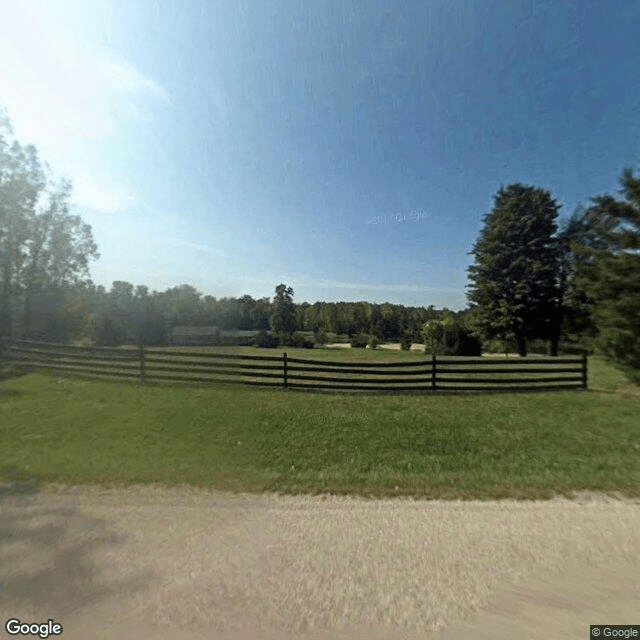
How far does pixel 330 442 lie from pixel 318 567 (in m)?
3.14

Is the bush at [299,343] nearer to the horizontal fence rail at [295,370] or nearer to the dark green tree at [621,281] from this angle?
the horizontal fence rail at [295,370]

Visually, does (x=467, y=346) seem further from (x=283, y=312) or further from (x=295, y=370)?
(x=283, y=312)

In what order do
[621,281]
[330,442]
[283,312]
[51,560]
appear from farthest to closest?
[283,312] → [621,281] → [330,442] → [51,560]

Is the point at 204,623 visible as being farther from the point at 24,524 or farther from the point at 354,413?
the point at 354,413

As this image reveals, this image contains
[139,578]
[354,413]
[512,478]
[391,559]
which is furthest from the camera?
[354,413]

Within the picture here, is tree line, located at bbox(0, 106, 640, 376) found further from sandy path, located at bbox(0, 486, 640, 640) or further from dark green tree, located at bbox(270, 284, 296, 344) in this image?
dark green tree, located at bbox(270, 284, 296, 344)

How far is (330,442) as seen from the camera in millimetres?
5770

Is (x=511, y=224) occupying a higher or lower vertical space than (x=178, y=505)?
higher

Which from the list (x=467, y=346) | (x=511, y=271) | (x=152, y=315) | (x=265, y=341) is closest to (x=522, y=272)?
(x=511, y=271)

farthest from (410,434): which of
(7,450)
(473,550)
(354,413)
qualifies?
(7,450)

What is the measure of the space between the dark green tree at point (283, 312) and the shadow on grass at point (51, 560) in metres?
80.3

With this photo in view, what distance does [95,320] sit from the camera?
43812 millimetres

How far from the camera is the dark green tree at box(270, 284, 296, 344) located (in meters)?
85.8

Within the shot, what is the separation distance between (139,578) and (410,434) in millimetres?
4887
